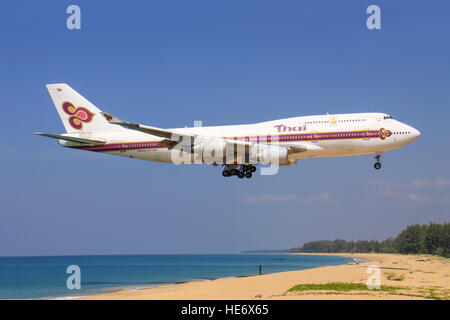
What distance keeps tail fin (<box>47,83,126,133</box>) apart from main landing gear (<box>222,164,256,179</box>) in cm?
1271

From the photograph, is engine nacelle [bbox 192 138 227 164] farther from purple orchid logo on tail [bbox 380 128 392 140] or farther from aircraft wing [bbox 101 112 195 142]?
purple orchid logo on tail [bbox 380 128 392 140]

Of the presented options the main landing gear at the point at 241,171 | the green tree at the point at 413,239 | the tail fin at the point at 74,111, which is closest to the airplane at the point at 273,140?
the main landing gear at the point at 241,171

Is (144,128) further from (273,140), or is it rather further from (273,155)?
(273,140)

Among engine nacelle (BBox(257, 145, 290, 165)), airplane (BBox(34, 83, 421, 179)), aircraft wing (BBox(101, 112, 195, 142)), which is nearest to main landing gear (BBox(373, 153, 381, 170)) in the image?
airplane (BBox(34, 83, 421, 179))

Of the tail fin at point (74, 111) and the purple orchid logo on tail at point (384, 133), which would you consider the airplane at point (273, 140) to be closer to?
the purple orchid logo on tail at point (384, 133)

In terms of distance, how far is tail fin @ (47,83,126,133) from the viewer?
4731 cm

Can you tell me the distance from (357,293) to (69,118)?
30922mm

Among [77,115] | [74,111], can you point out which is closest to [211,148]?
[77,115]

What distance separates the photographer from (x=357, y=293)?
33.0 m

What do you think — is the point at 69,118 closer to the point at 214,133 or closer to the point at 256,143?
the point at 214,133

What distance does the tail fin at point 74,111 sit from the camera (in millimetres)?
47312

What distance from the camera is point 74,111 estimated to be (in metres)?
48.0

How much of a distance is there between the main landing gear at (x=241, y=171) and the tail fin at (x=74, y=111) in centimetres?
1271
